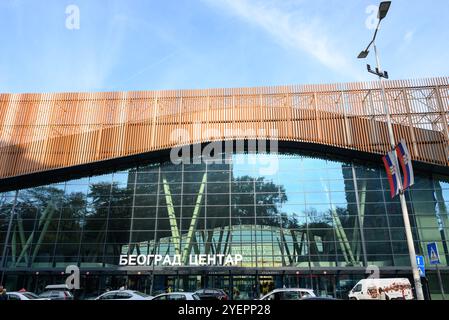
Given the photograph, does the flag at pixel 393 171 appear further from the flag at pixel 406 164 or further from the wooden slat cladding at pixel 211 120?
the wooden slat cladding at pixel 211 120

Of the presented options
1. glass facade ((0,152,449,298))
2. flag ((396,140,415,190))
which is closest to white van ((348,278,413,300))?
glass facade ((0,152,449,298))

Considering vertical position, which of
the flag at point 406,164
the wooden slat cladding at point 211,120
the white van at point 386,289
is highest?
the wooden slat cladding at point 211,120

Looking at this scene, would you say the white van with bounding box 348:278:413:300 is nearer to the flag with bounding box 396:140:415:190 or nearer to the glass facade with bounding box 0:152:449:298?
the glass facade with bounding box 0:152:449:298

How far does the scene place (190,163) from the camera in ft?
103

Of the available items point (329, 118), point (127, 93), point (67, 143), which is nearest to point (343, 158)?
point (329, 118)

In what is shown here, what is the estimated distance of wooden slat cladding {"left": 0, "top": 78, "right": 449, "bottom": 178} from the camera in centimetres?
2914

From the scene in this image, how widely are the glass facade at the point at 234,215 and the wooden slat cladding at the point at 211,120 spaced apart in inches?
94.1

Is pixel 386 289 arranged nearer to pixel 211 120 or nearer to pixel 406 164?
pixel 406 164

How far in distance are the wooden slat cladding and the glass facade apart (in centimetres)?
239

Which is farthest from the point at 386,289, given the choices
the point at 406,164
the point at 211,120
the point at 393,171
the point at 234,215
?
the point at 211,120

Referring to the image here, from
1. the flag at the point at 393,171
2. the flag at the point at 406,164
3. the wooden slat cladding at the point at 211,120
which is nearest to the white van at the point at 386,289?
the flag at the point at 393,171

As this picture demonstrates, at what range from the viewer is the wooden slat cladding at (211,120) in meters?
29.1

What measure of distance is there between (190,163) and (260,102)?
8.45m
